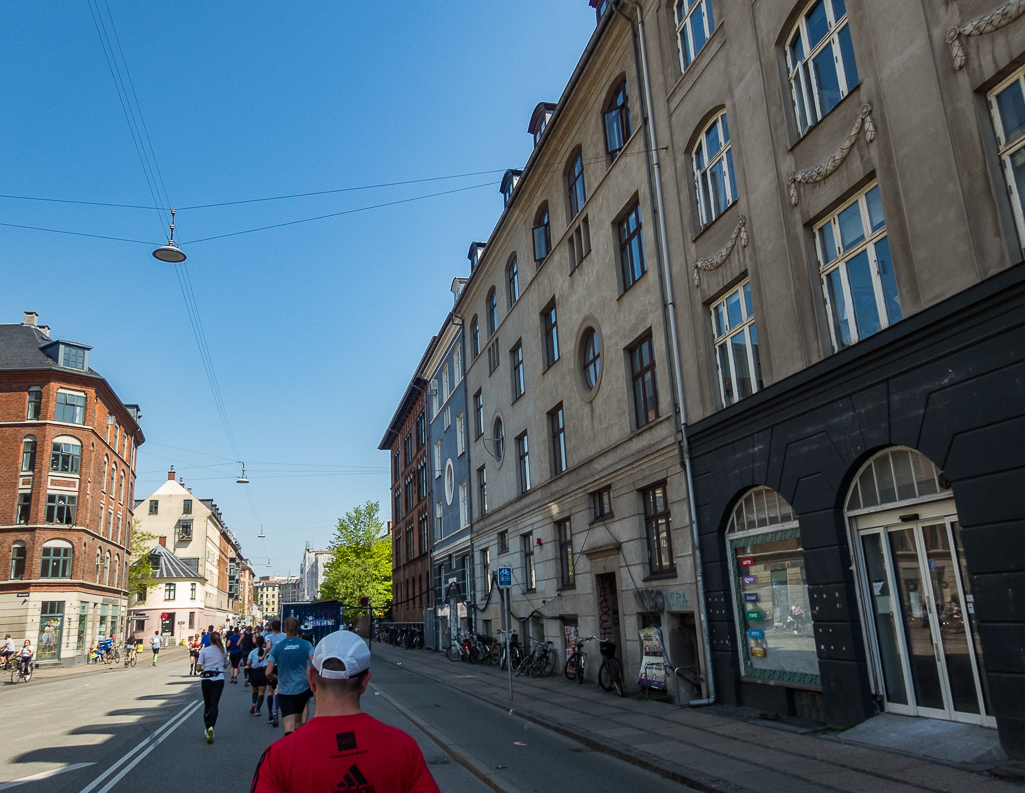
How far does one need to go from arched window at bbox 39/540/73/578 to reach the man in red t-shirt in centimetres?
4943

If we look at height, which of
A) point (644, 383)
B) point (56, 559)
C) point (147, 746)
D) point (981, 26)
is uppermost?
point (981, 26)

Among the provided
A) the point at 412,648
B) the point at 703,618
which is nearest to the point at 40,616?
the point at 412,648

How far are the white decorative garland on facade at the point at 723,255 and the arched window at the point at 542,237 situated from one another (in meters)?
9.37

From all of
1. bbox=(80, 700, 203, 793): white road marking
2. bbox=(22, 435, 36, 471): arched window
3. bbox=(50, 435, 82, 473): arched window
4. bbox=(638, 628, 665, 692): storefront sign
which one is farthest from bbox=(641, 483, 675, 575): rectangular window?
bbox=(22, 435, 36, 471): arched window

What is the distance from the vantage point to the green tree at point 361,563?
61.2 meters

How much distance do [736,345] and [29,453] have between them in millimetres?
45404

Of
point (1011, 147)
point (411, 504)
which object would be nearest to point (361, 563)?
point (411, 504)

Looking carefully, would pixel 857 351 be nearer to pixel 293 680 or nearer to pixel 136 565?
pixel 293 680

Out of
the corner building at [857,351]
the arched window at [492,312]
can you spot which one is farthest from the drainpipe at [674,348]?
the arched window at [492,312]

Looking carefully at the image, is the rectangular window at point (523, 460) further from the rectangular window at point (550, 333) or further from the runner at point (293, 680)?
the runner at point (293, 680)

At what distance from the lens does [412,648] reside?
4509 cm

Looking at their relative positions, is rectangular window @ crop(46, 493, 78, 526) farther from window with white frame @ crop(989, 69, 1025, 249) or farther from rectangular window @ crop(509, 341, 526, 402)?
window with white frame @ crop(989, 69, 1025, 249)

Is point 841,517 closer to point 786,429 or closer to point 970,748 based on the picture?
point 786,429

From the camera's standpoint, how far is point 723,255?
1367cm
